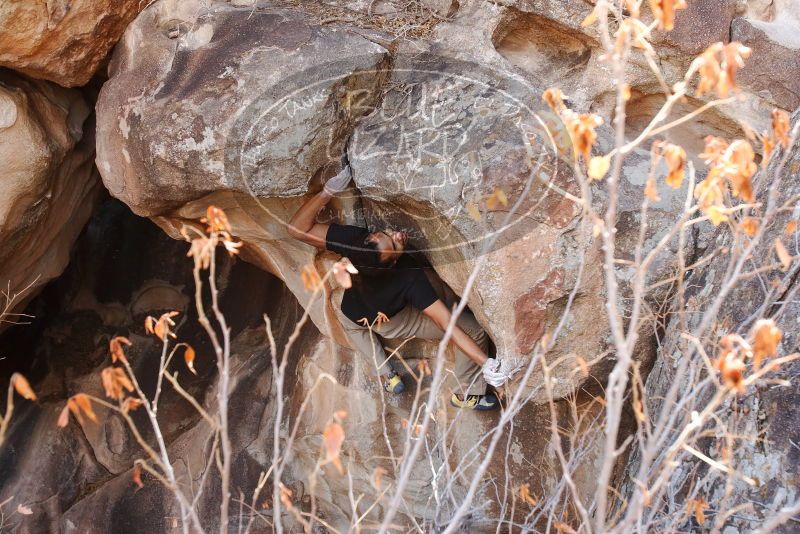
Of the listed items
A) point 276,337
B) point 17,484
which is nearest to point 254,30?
point 276,337

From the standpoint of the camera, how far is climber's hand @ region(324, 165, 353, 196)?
289cm

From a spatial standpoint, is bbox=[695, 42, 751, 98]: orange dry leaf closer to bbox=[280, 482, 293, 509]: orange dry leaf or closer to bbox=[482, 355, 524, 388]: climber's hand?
bbox=[280, 482, 293, 509]: orange dry leaf

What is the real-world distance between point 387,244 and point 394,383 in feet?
2.29

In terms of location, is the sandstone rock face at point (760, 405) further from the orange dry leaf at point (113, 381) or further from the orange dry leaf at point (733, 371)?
the orange dry leaf at point (113, 381)

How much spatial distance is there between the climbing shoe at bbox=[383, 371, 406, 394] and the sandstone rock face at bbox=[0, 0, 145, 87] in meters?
1.72

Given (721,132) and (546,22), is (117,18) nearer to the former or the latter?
(546,22)

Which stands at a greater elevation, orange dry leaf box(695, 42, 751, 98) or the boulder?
orange dry leaf box(695, 42, 751, 98)

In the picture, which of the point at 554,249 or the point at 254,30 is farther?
the point at 254,30

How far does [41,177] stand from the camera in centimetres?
327

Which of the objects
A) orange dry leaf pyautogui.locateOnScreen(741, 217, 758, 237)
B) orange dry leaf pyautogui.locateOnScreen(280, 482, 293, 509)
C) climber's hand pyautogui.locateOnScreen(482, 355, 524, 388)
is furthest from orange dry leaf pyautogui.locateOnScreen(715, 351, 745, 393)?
climber's hand pyautogui.locateOnScreen(482, 355, 524, 388)

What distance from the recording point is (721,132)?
2887 millimetres

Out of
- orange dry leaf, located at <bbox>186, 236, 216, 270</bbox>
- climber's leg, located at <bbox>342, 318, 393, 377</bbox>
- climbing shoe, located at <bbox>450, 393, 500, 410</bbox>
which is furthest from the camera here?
climber's leg, located at <bbox>342, 318, 393, 377</bbox>

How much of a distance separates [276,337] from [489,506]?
133 cm

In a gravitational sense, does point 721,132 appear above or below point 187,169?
above
